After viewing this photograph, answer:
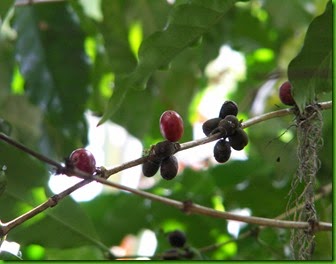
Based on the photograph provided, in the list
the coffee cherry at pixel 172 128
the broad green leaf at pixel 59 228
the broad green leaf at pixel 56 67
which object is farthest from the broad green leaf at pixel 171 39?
the broad green leaf at pixel 56 67

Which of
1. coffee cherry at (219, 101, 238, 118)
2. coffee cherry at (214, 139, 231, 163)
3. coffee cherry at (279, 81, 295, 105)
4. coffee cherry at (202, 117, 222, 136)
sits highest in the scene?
coffee cherry at (279, 81, 295, 105)

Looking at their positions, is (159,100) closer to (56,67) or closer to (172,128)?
(56,67)

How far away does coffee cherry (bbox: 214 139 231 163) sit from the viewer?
73cm

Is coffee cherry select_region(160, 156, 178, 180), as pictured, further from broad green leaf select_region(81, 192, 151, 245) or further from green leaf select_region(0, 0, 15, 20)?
broad green leaf select_region(81, 192, 151, 245)

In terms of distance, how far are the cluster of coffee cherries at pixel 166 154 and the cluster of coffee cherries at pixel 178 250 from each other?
34 centimetres

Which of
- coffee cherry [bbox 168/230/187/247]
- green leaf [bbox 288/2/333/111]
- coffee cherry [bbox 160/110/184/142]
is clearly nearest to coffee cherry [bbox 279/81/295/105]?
green leaf [bbox 288/2/333/111]

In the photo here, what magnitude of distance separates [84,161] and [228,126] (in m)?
0.15

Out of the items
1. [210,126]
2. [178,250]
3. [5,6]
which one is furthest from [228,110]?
[5,6]

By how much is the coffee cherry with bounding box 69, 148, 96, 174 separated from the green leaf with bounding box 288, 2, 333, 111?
0.25 meters

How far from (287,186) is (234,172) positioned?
17 centimetres

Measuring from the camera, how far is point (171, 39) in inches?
34.6

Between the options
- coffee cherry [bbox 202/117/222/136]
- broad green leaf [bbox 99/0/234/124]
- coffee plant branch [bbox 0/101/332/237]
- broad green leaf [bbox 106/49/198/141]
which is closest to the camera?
coffee plant branch [bbox 0/101/332/237]

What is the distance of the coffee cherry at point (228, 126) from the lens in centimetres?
72

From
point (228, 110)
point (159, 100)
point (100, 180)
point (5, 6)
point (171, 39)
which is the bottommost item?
point (100, 180)
